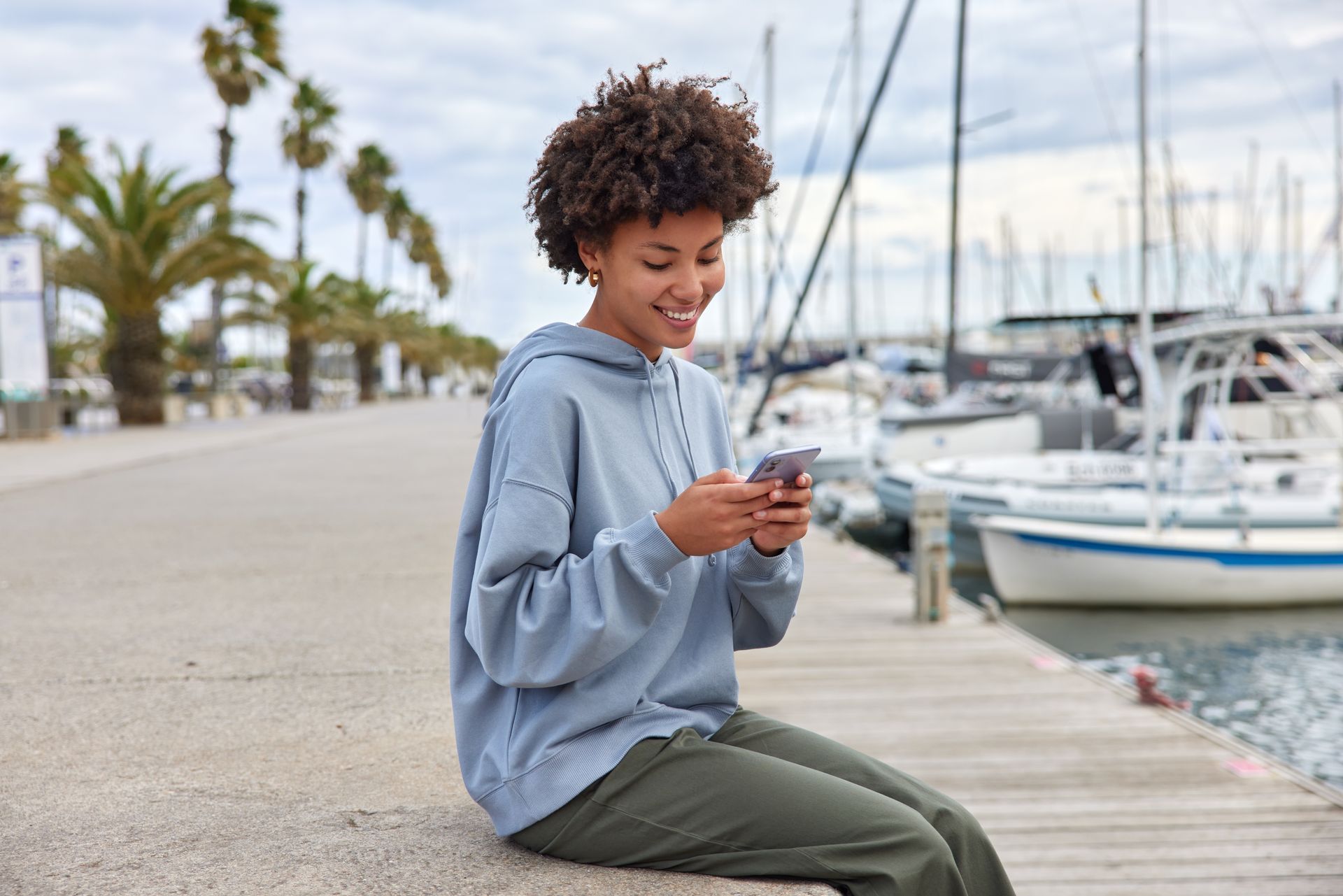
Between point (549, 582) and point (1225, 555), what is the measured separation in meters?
10.5

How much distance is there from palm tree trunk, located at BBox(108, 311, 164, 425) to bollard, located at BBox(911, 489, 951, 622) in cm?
2117

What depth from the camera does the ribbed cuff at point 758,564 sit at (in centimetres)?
194

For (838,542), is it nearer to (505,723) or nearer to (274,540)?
(274,540)

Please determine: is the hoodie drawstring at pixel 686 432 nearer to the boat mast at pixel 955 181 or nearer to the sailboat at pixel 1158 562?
the sailboat at pixel 1158 562

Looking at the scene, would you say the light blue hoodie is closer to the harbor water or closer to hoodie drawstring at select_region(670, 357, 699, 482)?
hoodie drawstring at select_region(670, 357, 699, 482)

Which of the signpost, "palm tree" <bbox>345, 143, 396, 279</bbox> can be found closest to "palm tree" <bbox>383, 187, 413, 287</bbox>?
"palm tree" <bbox>345, 143, 396, 279</bbox>

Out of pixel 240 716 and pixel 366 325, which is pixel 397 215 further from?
pixel 240 716

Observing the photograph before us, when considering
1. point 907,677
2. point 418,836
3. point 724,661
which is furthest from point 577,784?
point 907,677

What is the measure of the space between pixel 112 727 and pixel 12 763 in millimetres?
369

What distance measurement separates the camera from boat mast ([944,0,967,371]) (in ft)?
59.9

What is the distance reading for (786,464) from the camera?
5.50 feet

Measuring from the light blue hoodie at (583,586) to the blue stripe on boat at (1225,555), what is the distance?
9.54 metres

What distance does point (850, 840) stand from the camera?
173cm

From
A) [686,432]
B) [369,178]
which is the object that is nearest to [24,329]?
[686,432]
